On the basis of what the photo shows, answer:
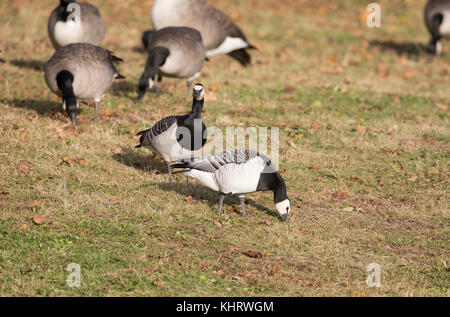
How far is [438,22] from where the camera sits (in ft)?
54.7

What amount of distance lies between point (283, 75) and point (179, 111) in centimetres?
396

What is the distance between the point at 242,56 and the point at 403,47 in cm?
659

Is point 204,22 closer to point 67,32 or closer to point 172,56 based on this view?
point 172,56

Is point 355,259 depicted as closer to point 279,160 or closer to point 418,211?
point 418,211

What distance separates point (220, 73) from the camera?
13.8 meters

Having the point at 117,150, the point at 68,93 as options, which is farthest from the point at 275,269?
the point at 68,93

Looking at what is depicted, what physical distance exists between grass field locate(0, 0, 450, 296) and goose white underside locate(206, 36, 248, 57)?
0.48 m

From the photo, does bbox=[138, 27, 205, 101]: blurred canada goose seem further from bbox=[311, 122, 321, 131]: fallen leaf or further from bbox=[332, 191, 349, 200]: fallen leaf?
bbox=[332, 191, 349, 200]: fallen leaf

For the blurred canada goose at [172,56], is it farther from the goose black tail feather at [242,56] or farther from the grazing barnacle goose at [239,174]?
the grazing barnacle goose at [239,174]

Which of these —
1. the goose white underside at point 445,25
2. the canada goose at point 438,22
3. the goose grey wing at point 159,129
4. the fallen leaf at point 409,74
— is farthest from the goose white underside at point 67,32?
the goose white underside at point 445,25

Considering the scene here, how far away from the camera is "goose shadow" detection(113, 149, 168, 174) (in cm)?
846

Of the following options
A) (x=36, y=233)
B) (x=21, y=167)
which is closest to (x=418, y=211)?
(x=36, y=233)

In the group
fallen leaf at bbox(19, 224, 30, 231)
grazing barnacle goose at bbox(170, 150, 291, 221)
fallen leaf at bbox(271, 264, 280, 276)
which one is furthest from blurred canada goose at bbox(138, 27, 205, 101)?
fallen leaf at bbox(271, 264, 280, 276)

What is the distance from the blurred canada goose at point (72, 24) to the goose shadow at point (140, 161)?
3757mm
